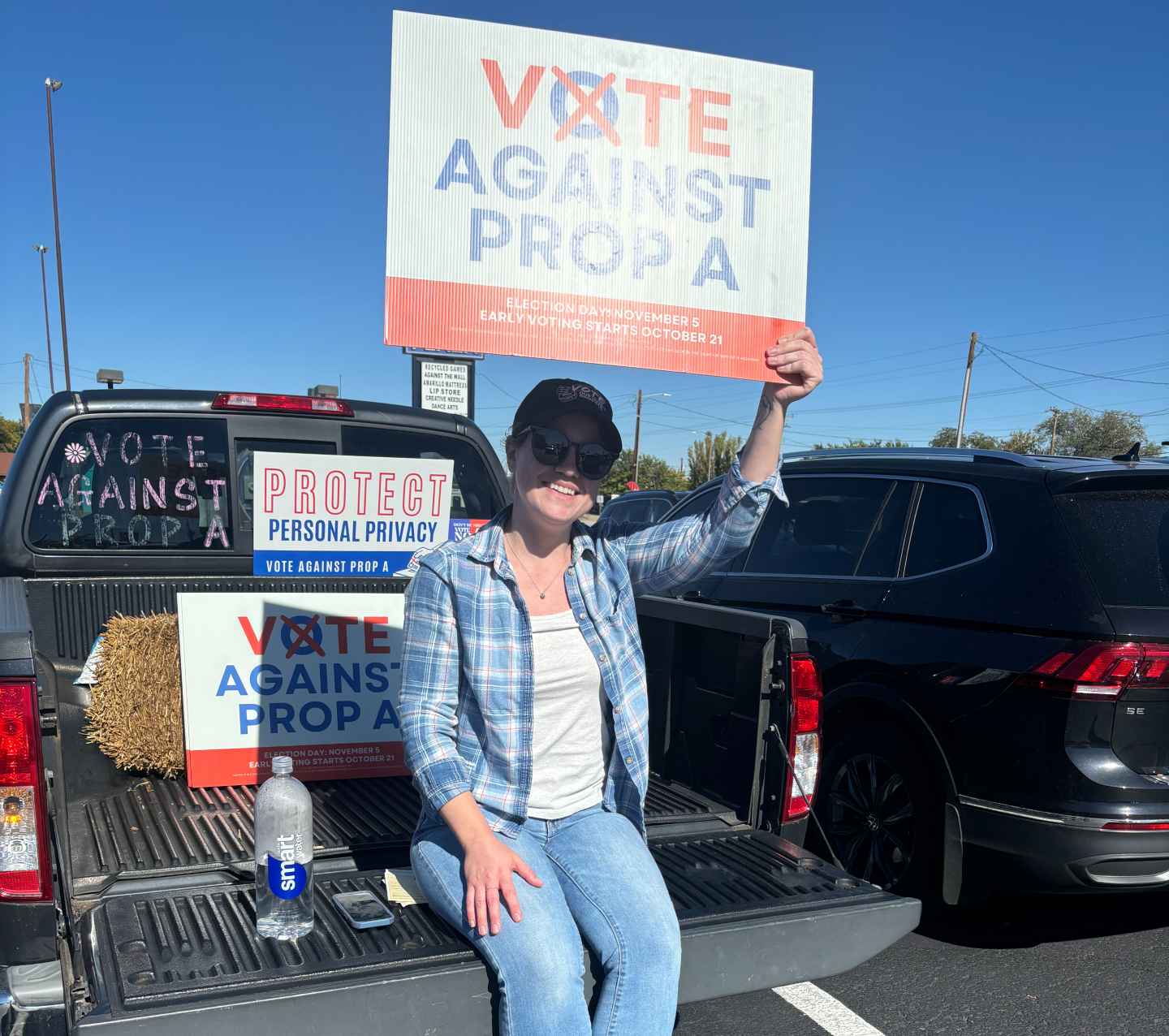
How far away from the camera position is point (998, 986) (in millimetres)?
3701

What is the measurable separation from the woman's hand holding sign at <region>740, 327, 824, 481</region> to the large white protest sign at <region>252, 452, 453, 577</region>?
196cm

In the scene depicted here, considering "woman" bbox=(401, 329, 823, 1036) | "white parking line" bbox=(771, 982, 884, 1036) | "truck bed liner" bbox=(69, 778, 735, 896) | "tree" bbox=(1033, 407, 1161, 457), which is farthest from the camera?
"tree" bbox=(1033, 407, 1161, 457)

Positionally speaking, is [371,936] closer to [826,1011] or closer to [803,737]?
[803,737]

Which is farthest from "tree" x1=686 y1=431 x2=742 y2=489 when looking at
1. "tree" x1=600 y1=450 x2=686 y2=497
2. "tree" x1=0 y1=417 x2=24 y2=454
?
"tree" x1=0 y1=417 x2=24 y2=454

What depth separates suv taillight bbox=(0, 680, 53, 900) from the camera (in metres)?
2.15

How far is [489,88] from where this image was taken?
2609 mm

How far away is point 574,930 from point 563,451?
44.5 inches

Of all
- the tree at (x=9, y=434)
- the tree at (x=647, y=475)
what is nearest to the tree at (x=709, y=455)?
the tree at (x=647, y=475)

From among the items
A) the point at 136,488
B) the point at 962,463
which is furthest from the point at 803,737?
the point at 136,488

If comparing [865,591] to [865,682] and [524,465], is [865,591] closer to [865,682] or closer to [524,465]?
[865,682]

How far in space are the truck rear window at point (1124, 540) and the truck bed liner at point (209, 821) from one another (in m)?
1.65

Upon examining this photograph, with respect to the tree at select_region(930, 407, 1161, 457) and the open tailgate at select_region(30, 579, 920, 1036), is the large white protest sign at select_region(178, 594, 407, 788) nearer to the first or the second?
the open tailgate at select_region(30, 579, 920, 1036)

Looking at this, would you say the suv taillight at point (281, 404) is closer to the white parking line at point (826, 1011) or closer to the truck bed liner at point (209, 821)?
the truck bed liner at point (209, 821)

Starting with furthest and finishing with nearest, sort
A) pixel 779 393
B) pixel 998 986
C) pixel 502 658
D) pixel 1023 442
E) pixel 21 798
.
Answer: pixel 1023 442 → pixel 998 986 → pixel 779 393 → pixel 502 658 → pixel 21 798
